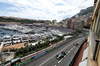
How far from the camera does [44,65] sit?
10.3m

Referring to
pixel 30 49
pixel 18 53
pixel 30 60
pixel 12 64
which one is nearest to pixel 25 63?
pixel 30 60

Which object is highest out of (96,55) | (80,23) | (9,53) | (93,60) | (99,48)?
(80,23)

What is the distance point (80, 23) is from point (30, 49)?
6324cm

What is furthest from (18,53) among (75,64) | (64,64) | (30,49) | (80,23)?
(80,23)

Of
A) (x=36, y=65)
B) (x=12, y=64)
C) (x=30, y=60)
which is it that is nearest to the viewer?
(x=12, y=64)

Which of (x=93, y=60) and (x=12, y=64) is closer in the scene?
(x=93, y=60)

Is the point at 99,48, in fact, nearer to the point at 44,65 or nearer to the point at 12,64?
the point at 44,65

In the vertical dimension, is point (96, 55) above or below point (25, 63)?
above

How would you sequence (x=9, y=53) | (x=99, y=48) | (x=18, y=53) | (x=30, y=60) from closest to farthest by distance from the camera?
(x=99, y=48), (x=30, y=60), (x=18, y=53), (x=9, y=53)

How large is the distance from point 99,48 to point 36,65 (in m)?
10.6

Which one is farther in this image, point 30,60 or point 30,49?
point 30,49

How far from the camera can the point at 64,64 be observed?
35.2ft

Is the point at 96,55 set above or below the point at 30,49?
above

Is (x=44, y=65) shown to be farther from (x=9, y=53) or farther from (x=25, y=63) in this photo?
(x=9, y=53)
